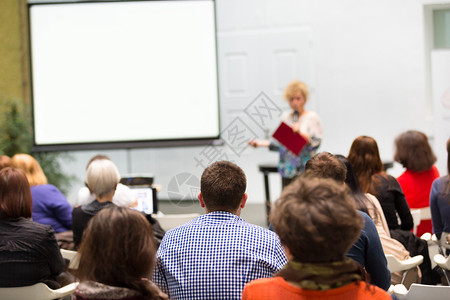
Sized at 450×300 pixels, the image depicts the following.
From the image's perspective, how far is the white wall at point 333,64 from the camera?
7004 millimetres

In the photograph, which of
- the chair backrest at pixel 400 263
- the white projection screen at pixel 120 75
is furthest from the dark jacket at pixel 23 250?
the white projection screen at pixel 120 75

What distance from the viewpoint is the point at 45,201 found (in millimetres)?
3844

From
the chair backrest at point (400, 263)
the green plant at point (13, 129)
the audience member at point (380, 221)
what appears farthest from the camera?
the green plant at point (13, 129)

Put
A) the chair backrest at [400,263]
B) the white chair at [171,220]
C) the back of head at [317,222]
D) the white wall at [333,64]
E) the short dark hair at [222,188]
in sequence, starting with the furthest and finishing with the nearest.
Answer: the white wall at [333,64], the white chair at [171,220], the chair backrest at [400,263], the short dark hair at [222,188], the back of head at [317,222]

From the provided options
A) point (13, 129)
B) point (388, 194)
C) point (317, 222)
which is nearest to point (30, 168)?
point (388, 194)

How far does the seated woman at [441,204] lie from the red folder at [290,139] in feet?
A: 5.51

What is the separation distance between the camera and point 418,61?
6.98 metres

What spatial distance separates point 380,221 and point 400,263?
246mm

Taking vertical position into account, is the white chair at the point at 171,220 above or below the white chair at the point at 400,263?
above

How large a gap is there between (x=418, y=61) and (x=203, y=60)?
2.69 m

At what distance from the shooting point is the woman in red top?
3.89m

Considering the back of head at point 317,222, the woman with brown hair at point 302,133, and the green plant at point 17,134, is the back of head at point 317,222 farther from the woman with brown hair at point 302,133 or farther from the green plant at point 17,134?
the green plant at point 17,134

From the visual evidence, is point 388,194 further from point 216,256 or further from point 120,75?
point 120,75

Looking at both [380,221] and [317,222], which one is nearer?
[317,222]
